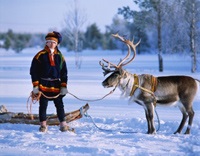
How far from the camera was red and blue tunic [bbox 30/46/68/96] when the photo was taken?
6.47 metres

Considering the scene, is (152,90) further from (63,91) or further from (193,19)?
(193,19)

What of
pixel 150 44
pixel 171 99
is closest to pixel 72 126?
pixel 171 99

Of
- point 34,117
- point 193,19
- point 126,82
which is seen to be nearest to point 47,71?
point 34,117

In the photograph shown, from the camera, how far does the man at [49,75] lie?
21.2 ft

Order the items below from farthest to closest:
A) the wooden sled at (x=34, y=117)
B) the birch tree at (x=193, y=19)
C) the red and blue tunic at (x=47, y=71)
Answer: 1. the birch tree at (x=193, y=19)
2. the wooden sled at (x=34, y=117)
3. the red and blue tunic at (x=47, y=71)

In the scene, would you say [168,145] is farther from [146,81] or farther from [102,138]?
[146,81]

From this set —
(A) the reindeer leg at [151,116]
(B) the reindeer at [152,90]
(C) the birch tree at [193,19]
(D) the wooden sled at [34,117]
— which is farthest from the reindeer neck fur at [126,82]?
(C) the birch tree at [193,19]

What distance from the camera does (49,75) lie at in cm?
654

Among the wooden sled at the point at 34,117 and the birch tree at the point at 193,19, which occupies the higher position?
the birch tree at the point at 193,19

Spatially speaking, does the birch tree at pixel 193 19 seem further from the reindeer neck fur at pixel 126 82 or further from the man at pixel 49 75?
the man at pixel 49 75

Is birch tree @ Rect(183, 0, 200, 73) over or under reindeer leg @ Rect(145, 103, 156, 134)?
over

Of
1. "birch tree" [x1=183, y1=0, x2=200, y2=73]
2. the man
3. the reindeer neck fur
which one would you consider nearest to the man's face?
the man

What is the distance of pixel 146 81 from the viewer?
667 cm

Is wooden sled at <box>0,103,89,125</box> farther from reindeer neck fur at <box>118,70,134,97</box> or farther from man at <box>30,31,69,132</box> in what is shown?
reindeer neck fur at <box>118,70,134,97</box>
